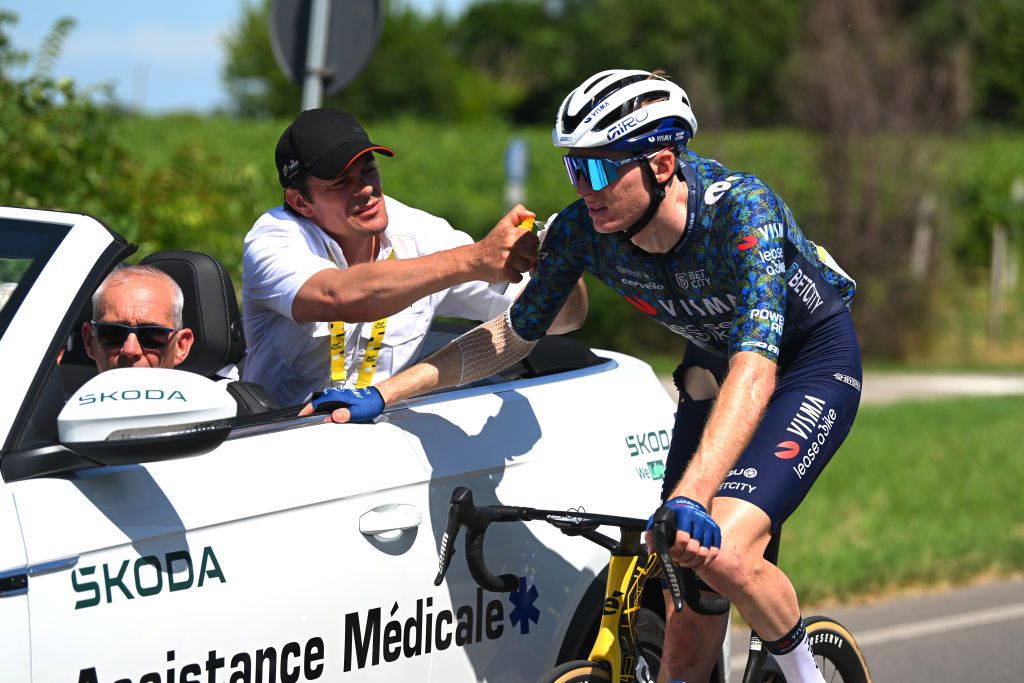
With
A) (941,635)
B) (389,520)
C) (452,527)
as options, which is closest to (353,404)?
(389,520)

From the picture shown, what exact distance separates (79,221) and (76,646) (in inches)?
40.4

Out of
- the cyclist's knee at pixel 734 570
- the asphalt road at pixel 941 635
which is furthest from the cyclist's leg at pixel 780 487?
the asphalt road at pixel 941 635

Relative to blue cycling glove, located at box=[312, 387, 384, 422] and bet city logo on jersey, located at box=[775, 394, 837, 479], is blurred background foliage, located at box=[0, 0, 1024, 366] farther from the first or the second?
bet city logo on jersey, located at box=[775, 394, 837, 479]

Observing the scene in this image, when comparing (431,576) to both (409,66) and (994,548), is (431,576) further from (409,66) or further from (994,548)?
(409,66)

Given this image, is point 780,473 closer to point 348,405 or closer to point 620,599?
point 620,599

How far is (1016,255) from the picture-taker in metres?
27.8

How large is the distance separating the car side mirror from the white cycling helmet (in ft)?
3.88

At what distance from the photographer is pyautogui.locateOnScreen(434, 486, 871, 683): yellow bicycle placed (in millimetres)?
3518

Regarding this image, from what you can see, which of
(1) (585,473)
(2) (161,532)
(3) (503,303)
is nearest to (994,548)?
(3) (503,303)

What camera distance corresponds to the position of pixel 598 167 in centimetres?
366

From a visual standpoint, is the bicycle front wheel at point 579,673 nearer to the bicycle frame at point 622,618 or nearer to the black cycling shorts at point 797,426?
the bicycle frame at point 622,618

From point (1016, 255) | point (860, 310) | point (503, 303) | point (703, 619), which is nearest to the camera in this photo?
point (703, 619)

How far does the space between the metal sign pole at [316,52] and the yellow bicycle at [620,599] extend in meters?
3.55

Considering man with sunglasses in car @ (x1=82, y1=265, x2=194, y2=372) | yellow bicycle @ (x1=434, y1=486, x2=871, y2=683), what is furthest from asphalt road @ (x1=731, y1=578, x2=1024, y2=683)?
man with sunglasses in car @ (x1=82, y1=265, x2=194, y2=372)
